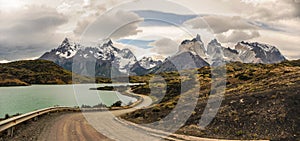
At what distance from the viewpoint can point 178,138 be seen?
1861cm

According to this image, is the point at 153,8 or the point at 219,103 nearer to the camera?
the point at 153,8

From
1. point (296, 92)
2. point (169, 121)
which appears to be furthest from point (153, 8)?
point (296, 92)

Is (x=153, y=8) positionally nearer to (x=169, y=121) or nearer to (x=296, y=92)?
→ (x=169, y=121)

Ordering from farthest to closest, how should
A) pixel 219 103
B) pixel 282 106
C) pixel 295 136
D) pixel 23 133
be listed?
1. pixel 219 103
2. pixel 282 106
3. pixel 23 133
4. pixel 295 136

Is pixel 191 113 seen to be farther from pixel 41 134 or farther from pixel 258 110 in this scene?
pixel 41 134

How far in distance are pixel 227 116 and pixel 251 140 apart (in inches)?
260

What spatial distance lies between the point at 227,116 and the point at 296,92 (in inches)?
283

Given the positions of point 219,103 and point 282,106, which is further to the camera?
point 219,103

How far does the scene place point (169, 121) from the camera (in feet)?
88.3

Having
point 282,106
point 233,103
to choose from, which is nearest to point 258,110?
point 282,106

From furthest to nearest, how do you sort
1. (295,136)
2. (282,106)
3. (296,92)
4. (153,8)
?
(153,8) < (296,92) < (282,106) < (295,136)

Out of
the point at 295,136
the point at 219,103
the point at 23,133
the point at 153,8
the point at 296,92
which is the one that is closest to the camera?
the point at 295,136

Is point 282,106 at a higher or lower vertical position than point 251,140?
higher

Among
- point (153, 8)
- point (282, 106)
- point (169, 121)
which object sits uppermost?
point (153, 8)
